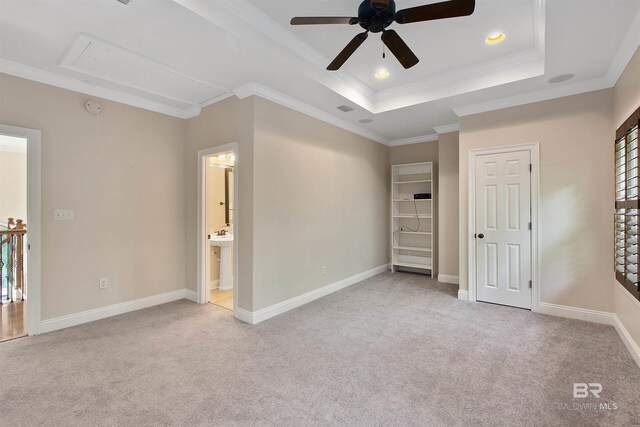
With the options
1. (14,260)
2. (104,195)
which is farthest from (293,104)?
(14,260)

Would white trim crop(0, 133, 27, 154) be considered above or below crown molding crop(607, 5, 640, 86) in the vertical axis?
below

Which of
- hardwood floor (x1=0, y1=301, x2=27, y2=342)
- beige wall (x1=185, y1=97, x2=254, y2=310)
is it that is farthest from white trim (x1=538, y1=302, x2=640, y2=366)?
hardwood floor (x1=0, y1=301, x2=27, y2=342)

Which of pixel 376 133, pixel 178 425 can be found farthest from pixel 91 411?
pixel 376 133

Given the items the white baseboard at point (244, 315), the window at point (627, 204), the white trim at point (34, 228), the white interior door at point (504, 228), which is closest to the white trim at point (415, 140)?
the white interior door at point (504, 228)

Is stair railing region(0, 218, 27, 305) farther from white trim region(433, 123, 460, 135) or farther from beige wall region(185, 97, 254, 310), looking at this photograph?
white trim region(433, 123, 460, 135)

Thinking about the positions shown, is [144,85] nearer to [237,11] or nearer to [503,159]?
[237,11]

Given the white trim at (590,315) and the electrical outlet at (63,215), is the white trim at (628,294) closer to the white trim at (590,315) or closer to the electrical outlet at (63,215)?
the white trim at (590,315)

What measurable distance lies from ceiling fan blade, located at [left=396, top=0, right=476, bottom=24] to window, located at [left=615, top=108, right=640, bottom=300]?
1804mm

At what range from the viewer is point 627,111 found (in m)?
2.69

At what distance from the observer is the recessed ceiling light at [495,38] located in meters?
2.75

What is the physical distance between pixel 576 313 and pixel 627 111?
219 centimetres

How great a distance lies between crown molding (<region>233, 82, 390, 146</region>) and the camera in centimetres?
331

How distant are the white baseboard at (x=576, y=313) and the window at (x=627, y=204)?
552mm

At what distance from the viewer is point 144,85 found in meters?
3.35
